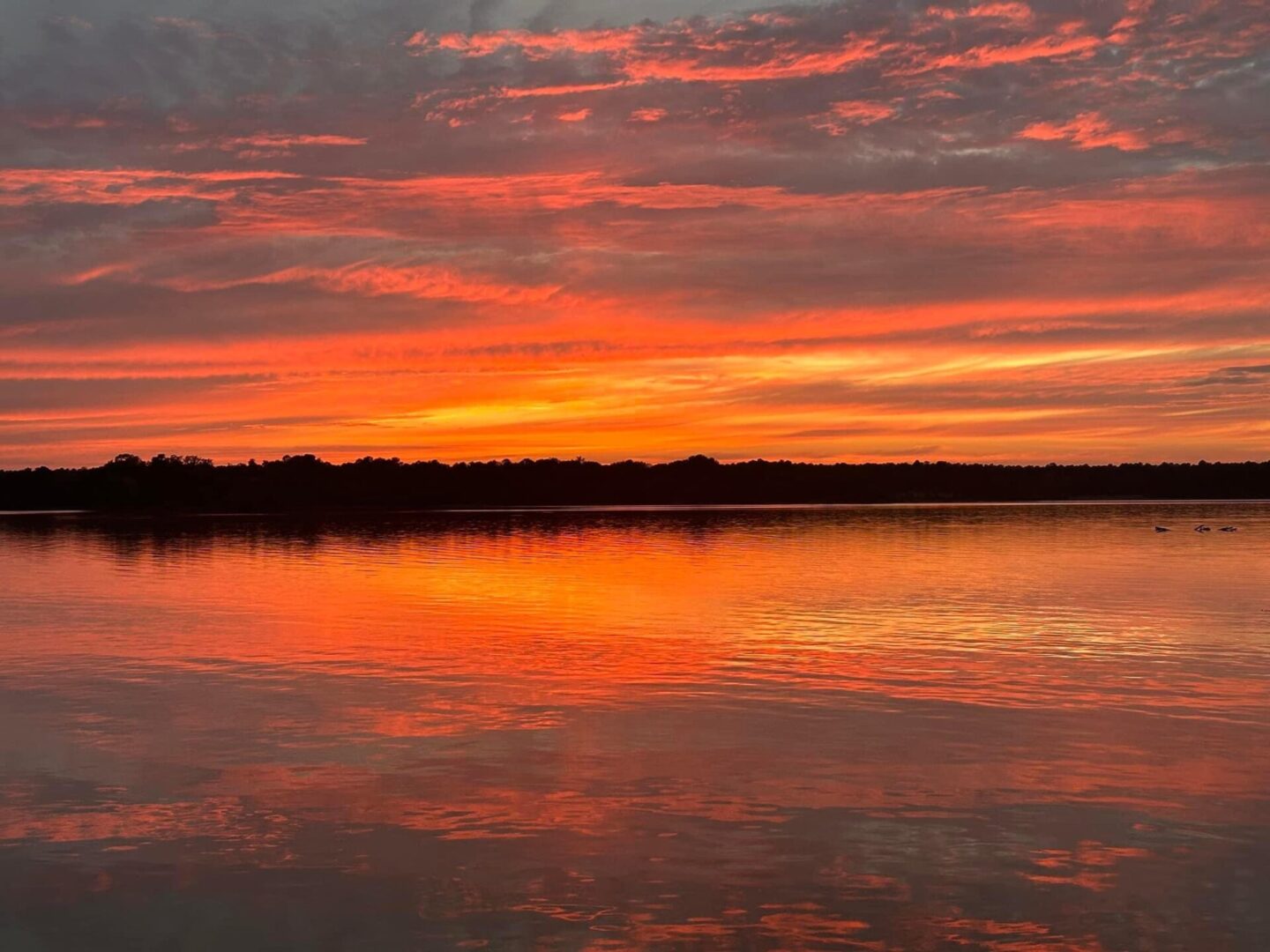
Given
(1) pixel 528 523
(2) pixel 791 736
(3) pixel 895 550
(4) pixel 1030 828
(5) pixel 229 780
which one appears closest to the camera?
(4) pixel 1030 828

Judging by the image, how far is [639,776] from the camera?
1770 centimetres

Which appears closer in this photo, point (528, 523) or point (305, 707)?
point (305, 707)

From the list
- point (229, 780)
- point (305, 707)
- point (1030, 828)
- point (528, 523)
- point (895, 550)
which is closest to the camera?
point (1030, 828)

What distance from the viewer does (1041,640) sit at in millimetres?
32281

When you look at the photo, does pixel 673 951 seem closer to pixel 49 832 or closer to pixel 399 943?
pixel 399 943

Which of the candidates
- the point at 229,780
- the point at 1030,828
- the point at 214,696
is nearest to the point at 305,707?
the point at 214,696

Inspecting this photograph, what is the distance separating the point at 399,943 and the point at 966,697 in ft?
48.0

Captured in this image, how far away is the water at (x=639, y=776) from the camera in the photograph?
40.3 ft

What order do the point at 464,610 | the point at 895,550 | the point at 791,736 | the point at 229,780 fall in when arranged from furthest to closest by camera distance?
the point at 895,550, the point at 464,610, the point at 791,736, the point at 229,780

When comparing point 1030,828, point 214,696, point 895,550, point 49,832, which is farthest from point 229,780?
point 895,550

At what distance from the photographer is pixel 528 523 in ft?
415

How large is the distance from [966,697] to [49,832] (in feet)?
50.5

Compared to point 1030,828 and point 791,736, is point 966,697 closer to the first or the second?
point 791,736

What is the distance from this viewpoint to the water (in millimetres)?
12273
